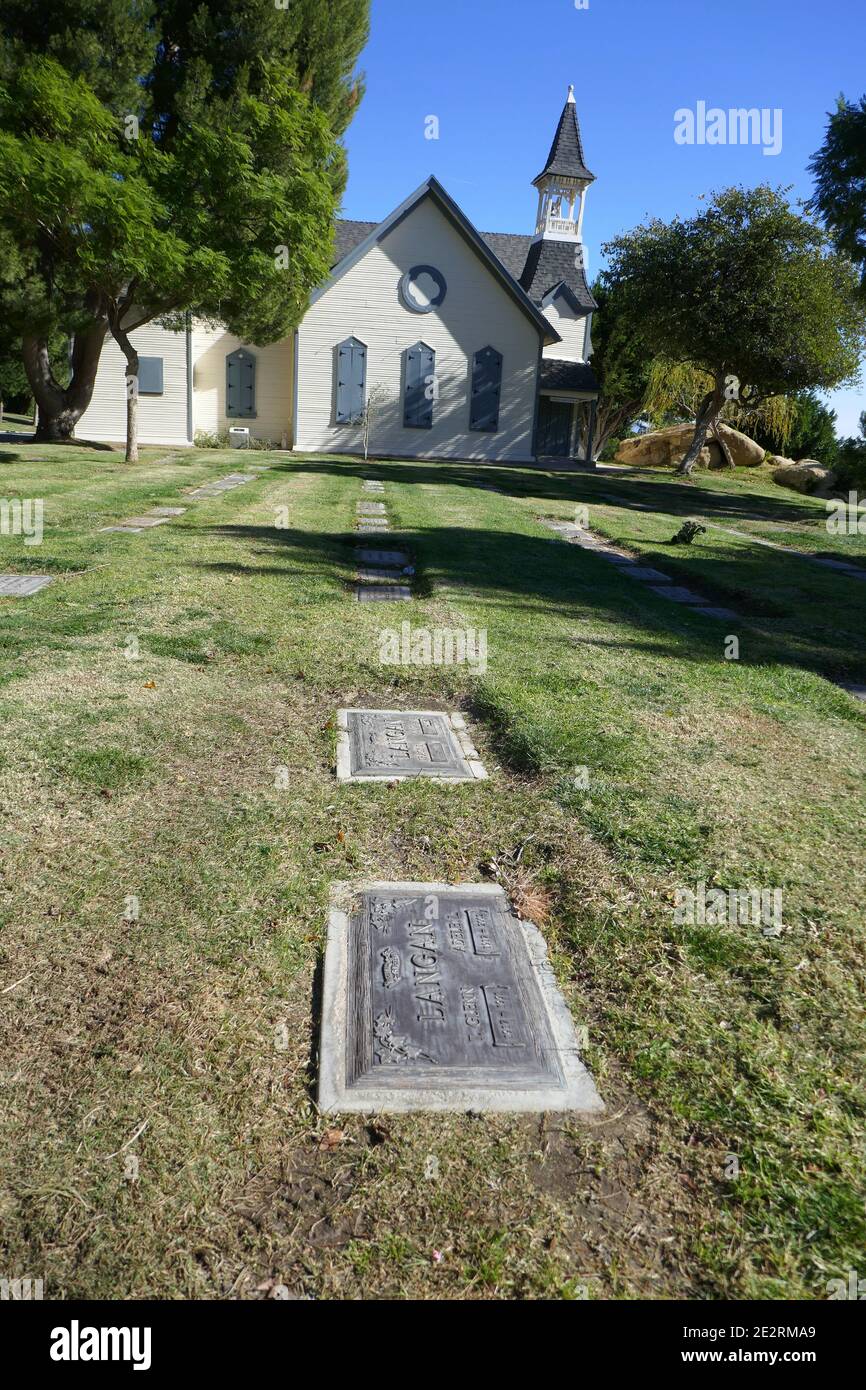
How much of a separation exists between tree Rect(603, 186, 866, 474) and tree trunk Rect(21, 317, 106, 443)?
1360 centimetres

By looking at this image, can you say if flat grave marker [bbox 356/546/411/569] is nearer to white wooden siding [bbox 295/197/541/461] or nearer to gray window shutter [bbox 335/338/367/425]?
white wooden siding [bbox 295/197/541/461]

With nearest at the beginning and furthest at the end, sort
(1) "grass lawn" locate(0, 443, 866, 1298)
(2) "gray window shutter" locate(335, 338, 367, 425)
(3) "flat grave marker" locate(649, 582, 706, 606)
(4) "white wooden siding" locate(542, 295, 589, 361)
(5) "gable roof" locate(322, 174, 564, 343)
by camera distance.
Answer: (1) "grass lawn" locate(0, 443, 866, 1298) < (3) "flat grave marker" locate(649, 582, 706, 606) < (5) "gable roof" locate(322, 174, 564, 343) < (2) "gray window shutter" locate(335, 338, 367, 425) < (4) "white wooden siding" locate(542, 295, 589, 361)

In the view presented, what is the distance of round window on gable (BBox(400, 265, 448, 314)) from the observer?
26062mm

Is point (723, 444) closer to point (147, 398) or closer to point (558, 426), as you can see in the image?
point (558, 426)

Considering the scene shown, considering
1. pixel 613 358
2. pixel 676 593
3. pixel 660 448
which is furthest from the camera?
pixel 613 358

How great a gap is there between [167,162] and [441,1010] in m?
16.3

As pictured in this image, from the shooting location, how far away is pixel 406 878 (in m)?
3.15

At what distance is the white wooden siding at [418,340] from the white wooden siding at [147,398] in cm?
343

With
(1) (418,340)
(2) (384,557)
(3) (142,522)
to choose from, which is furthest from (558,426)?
(2) (384,557)

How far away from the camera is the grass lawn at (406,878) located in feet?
6.08

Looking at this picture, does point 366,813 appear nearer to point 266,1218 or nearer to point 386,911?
point 386,911

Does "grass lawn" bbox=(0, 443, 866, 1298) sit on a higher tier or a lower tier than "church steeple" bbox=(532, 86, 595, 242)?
lower

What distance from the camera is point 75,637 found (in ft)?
18.5

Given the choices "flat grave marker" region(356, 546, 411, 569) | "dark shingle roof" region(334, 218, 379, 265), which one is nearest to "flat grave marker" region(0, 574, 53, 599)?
"flat grave marker" region(356, 546, 411, 569)
